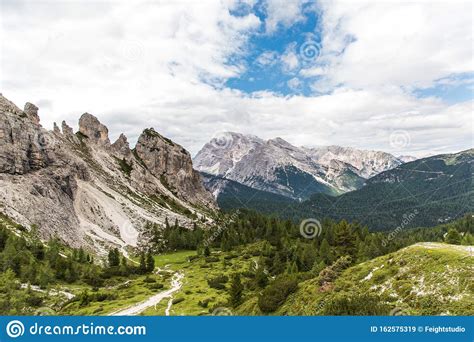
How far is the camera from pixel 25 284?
74.4 metres

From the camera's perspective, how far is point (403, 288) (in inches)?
1229

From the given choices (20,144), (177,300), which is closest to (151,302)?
(177,300)

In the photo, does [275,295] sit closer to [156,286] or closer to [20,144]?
[156,286]

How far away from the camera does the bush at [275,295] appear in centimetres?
4019

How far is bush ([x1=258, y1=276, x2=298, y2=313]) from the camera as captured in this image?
40188mm

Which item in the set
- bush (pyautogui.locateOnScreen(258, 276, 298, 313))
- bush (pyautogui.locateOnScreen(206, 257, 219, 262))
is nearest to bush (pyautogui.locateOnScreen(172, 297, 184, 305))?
bush (pyautogui.locateOnScreen(258, 276, 298, 313))

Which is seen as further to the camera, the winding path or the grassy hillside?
the winding path

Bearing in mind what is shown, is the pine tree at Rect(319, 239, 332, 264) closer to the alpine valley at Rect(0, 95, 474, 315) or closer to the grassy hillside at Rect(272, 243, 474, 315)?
the alpine valley at Rect(0, 95, 474, 315)

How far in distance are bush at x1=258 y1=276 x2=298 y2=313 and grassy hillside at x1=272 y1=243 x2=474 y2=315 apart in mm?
1055

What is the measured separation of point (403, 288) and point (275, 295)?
49.8 feet

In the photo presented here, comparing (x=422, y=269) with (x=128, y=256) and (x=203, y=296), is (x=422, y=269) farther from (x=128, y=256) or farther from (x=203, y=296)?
(x=128, y=256)

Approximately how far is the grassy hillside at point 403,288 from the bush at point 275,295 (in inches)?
41.5

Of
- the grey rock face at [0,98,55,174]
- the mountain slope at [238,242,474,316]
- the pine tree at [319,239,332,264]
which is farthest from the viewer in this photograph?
the grey rock face at [0,98,55,174]

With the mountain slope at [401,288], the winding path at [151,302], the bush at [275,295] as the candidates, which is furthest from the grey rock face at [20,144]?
the mountain slope at [401,288]
